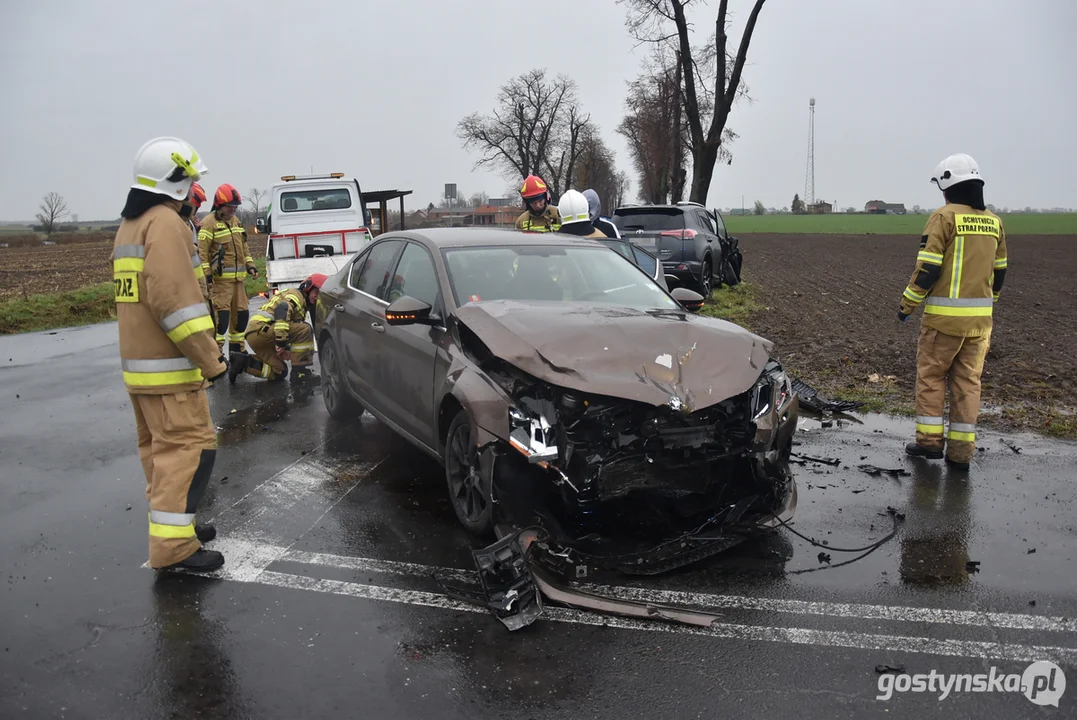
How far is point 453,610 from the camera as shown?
3.85 meters

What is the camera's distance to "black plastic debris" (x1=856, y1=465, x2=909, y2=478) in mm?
5738

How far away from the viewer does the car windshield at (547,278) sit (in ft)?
17.4

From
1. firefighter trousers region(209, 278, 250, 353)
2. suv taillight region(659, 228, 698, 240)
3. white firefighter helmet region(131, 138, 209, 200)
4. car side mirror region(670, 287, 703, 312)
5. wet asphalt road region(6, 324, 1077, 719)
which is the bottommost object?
wet asphalt road region(6, 324, 1077, 719)

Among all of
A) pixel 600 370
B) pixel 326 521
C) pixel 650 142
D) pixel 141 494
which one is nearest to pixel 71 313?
pixel 141 494

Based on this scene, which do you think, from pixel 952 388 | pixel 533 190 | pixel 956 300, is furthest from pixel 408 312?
pixel 533 190

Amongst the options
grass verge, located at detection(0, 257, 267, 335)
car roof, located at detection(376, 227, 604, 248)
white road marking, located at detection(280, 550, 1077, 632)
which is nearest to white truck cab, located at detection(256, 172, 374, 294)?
grass verge, located at detection(0, 257, 267, 335)

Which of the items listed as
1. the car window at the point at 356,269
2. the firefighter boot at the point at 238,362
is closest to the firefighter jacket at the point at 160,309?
the car window at the point at 356,269

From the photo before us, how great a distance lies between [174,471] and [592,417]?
2.12 metres

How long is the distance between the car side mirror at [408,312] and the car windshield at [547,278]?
21cm

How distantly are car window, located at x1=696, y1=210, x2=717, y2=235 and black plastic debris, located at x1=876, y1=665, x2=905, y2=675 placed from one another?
43.5ft

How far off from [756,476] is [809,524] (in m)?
0.73

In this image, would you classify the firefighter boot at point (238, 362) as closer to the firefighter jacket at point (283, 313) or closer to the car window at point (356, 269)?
the firefighter jacket at point (283, 313)

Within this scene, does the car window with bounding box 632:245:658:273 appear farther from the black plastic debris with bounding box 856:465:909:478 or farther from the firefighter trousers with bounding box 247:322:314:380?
the firefighter trousers with bounding box 247:322:314:380

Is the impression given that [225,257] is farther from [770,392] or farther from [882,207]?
[882,207]
